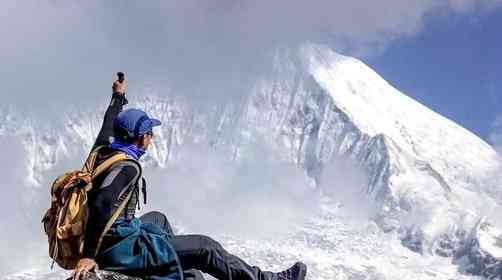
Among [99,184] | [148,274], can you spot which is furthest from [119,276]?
[99,184]

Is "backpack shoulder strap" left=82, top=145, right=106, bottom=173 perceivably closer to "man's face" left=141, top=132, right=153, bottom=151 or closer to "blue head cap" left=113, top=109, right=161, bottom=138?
"blue head cap" left=113, top=109, right=161, bottom=138

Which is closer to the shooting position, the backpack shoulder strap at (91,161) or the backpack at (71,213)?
the backpack at (71,213)

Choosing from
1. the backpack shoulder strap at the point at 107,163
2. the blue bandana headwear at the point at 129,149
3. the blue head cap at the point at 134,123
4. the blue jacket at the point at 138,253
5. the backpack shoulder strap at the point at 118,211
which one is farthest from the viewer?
the blue head cap at the point at 134,123

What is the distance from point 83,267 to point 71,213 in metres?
0.71

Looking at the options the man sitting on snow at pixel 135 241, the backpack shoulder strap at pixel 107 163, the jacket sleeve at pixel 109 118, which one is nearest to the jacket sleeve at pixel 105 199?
the man sitting on snow at pixel 135 241

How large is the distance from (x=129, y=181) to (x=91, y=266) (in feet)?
3.92

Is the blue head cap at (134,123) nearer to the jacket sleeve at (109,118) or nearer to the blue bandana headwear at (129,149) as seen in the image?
the blue bandana headwear at (129,149)

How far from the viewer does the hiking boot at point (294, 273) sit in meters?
13.4

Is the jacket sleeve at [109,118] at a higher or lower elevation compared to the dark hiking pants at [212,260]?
higher

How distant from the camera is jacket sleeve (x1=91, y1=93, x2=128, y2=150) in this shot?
1454 cm

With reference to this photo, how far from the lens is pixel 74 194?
12.6m

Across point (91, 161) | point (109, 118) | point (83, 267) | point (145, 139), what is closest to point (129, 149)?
point (145, 139)

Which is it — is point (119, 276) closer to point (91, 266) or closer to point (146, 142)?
point (91, 266)

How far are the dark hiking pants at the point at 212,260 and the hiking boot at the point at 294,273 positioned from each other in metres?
0.11
